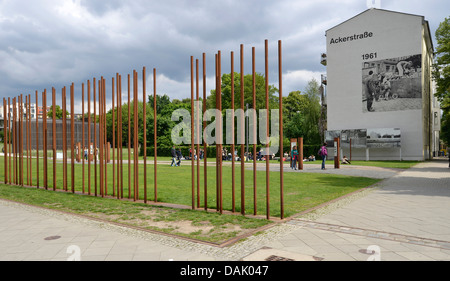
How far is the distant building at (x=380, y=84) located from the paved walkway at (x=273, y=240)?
112ft

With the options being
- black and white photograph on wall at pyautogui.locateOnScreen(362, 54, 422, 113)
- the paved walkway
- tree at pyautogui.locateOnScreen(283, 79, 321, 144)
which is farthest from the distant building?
the paved walkway

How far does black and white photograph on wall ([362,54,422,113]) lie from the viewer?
37.7 meters

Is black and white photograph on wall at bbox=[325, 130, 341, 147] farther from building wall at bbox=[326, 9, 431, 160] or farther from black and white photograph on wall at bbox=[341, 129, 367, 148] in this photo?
building wall at bbox=[326, 9, 431, 160]

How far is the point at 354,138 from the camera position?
130 feet

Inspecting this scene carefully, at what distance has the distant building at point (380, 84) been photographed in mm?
37906

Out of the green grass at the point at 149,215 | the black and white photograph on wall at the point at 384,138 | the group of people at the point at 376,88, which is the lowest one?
the green grass at the point at 149,215

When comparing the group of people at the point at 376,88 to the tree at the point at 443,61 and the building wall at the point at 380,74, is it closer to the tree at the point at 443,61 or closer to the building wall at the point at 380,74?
the building wall at the point at 380,74

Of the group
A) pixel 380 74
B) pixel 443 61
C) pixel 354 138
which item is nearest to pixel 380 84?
pixel 380 74

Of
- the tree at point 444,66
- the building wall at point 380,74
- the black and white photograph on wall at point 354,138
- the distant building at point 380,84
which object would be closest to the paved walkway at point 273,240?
the tree at point 444,66

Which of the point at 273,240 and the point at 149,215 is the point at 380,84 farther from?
the point at 273,240

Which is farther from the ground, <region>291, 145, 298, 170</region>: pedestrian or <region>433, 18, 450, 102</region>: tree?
<region>433, 18, 450, 102</region>: tree

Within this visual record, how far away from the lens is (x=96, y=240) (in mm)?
5250
